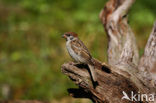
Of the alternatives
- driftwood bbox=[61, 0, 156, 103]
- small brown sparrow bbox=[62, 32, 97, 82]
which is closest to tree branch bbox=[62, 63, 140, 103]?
driftwood bbox=[61, 0, 156, 103]

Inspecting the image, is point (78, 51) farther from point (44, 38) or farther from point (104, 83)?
point (44, 38)

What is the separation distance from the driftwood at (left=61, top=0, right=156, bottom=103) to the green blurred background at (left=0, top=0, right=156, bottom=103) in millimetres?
754

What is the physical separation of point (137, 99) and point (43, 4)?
8.22 metres

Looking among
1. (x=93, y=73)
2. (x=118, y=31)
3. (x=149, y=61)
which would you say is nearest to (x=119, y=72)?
(x=93, y=73)

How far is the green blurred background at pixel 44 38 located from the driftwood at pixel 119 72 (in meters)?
0.75

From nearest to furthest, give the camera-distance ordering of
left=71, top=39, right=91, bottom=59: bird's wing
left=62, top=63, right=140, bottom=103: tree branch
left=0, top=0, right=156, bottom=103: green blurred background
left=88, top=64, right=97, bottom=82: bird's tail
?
left=88, top=64, right=97, bottom=82: bird's tail → left=62, top=63, right=140, bottom=103: tree branch → left=71, top=39, right=91, bottom=59: bird's wing → left=0, top=0, right=156, bottom=103: green blurred background

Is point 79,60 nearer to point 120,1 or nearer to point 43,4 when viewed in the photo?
point 120,1

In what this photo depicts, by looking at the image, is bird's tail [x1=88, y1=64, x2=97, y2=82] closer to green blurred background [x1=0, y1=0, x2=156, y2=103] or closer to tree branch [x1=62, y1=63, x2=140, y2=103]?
tree branch [x1=62, y1=63, x2=140, y2=103]

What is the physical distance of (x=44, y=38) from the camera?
1120cm

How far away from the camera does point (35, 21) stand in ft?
41.6

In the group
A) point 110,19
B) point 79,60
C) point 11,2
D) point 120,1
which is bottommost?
point 79,60

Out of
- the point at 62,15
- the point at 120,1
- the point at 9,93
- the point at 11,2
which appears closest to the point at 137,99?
the point at 120,1

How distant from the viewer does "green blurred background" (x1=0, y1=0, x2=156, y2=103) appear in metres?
8.54

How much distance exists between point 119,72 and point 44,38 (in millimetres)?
6556
